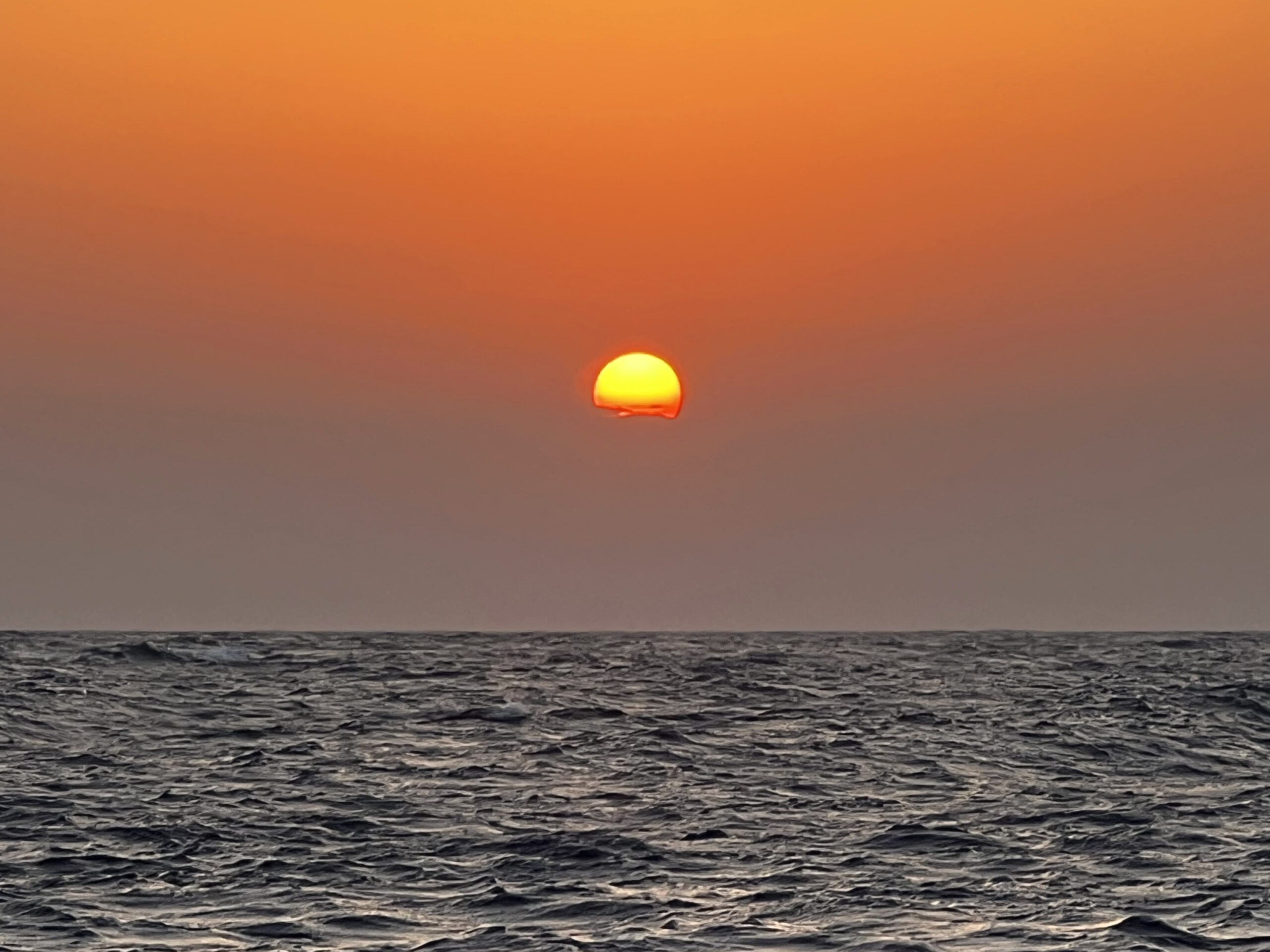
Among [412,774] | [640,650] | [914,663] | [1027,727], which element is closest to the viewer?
[412,774]

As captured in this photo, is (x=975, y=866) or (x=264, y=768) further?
(x=264, y=768)

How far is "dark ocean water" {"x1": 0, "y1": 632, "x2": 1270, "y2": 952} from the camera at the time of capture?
18.0m

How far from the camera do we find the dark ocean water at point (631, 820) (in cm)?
1797

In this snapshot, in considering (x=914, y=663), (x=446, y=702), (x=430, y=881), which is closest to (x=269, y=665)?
(x=446, y=702)

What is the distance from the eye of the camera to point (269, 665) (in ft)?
244

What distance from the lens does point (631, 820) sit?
83.0 feet

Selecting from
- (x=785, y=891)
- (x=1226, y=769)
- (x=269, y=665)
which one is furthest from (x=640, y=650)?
(x=785, y=891)

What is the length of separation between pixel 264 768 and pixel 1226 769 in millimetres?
18977

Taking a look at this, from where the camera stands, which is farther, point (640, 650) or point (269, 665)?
point (640, 650)

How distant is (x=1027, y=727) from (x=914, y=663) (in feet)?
124

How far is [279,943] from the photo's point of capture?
16.8 meters

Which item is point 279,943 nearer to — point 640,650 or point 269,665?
point 269,665

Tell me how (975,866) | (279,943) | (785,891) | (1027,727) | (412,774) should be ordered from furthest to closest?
1. (1027,727)
2. (412,774)
3. (975,866)
4. (785,891)
5. (279,943)

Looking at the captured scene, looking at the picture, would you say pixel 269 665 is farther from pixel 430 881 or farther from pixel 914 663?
pixel 430 881
